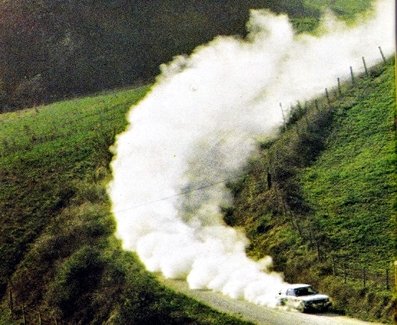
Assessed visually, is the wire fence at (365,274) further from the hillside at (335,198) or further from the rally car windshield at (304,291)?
the rally car windshield at (304,291)

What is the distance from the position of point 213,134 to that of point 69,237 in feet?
62.2

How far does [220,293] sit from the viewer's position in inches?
1622

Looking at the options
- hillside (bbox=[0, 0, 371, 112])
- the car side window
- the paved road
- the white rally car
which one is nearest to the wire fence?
the white rally car

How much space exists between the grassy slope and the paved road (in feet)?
2.53

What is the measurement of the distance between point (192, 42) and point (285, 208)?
49422 millimetres

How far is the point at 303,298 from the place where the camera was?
120 ft

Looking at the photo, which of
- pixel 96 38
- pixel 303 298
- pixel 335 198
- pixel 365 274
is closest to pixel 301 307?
pixel 303 298

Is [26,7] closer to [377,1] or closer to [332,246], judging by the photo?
[377,1]

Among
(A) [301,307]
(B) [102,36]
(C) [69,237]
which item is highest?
(B) [102,36]

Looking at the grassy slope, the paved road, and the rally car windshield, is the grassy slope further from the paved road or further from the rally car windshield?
the rally car windshield

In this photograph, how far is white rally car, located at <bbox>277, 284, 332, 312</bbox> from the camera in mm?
36500

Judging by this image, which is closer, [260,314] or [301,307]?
[301,307]

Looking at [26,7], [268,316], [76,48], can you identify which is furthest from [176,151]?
[26,7]

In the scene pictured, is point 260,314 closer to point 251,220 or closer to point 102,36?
→ point 251,220
